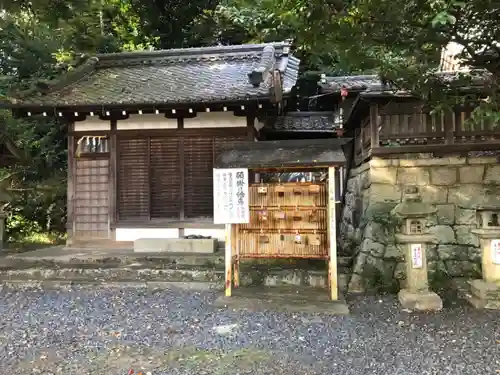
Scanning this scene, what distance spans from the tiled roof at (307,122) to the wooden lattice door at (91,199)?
16.1ft

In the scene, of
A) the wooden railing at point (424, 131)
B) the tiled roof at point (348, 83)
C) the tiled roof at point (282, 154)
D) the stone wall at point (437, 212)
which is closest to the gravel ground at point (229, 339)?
the stone wall at point (437, 212)

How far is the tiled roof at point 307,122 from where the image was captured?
11664 mm

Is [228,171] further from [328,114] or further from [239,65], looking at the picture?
[328,114]

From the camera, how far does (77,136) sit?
1009cm

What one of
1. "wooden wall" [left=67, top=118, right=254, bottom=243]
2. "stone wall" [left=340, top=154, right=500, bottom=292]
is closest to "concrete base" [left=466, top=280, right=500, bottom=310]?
"stone wall" [left=340, top=154, right=500, bottom=292]

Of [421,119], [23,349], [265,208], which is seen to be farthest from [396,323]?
[23,349]

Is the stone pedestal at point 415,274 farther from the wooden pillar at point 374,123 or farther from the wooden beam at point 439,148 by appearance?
the wooden pillar at point 374,123

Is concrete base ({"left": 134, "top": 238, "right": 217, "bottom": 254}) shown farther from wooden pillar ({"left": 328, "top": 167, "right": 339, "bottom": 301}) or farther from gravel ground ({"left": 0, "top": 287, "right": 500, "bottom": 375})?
wooden pillar ({"left": 328, "top": 167, "right": 339, "bottom": 301})

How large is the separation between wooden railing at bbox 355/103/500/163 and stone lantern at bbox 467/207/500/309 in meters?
1.51

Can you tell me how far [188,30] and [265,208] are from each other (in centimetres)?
1419

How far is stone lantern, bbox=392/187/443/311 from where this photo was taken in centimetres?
614

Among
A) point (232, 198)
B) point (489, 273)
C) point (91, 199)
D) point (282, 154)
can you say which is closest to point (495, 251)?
point (489, 273)

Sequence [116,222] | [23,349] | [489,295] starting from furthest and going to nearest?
[116,222] → [489,295] → [23,349]

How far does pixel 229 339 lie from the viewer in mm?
4863
